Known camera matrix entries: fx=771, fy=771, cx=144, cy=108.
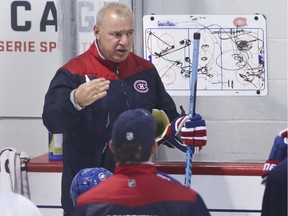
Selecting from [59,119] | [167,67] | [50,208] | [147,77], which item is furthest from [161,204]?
[167,67]

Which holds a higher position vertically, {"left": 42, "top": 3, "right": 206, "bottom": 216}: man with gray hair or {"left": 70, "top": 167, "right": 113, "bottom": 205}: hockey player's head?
{"left": 42, "top": 3, "right": 206, "bottom": 216}: man with gray hair

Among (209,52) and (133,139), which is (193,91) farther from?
(133,139)

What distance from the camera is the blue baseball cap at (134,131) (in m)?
2.55

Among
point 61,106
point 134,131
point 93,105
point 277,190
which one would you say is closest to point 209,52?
point 93,105

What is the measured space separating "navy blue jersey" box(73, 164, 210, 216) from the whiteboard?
2174mm

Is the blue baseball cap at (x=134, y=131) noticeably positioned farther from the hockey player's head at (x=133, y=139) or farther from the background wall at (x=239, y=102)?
the background wall at (x=239, y=102)

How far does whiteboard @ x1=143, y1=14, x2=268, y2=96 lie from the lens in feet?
15.5

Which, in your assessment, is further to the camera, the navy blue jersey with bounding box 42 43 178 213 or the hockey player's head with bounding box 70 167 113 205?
the navy blue jersey with bounding box 42 43 178 213

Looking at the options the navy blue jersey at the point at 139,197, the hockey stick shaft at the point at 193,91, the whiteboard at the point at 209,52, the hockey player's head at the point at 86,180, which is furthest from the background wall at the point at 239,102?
the navy blue jersey at the point at 139,197

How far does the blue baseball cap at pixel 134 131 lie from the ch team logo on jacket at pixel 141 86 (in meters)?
1.29

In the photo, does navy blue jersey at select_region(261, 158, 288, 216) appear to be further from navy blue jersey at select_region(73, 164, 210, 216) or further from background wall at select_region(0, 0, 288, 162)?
background wall at select_region(0, 0, 288, 162)

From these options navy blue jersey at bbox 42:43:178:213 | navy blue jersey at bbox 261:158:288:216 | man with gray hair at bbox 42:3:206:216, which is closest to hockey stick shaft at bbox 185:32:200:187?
man with gray hair at bbox 42:3:206:216

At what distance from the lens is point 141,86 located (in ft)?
12.8

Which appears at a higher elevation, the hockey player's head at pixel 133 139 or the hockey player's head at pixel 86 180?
the hockey player's head at pixel 133 139
